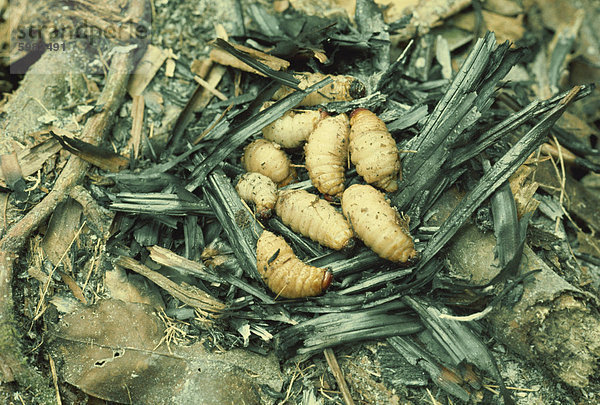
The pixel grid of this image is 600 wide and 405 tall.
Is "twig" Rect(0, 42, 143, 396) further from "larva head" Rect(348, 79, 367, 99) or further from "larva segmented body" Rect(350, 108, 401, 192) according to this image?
"larva segmented body" Rect(350, 108, 401, 192)

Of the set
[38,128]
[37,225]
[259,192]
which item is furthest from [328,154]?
[38,128]

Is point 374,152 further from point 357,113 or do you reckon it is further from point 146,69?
point 146,69

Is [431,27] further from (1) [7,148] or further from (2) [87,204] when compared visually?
(1) [7,148]

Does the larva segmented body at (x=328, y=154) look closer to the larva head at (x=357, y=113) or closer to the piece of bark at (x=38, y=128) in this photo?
the larva head at (x=357, y=113)

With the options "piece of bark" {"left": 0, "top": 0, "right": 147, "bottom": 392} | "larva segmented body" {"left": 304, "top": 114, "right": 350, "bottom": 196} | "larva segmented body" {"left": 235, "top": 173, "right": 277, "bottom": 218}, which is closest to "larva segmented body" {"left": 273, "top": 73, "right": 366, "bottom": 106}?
"larva segmented body" {"left": 304, "top": 114, "right": 350, "bottom": 196}

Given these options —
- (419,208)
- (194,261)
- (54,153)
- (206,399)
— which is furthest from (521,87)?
(54,153)

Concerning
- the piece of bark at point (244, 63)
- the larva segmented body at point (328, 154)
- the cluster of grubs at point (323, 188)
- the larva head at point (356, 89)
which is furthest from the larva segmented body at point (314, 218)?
the piece of bark at point (244, 63)

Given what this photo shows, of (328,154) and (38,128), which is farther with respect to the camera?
(38,128)
